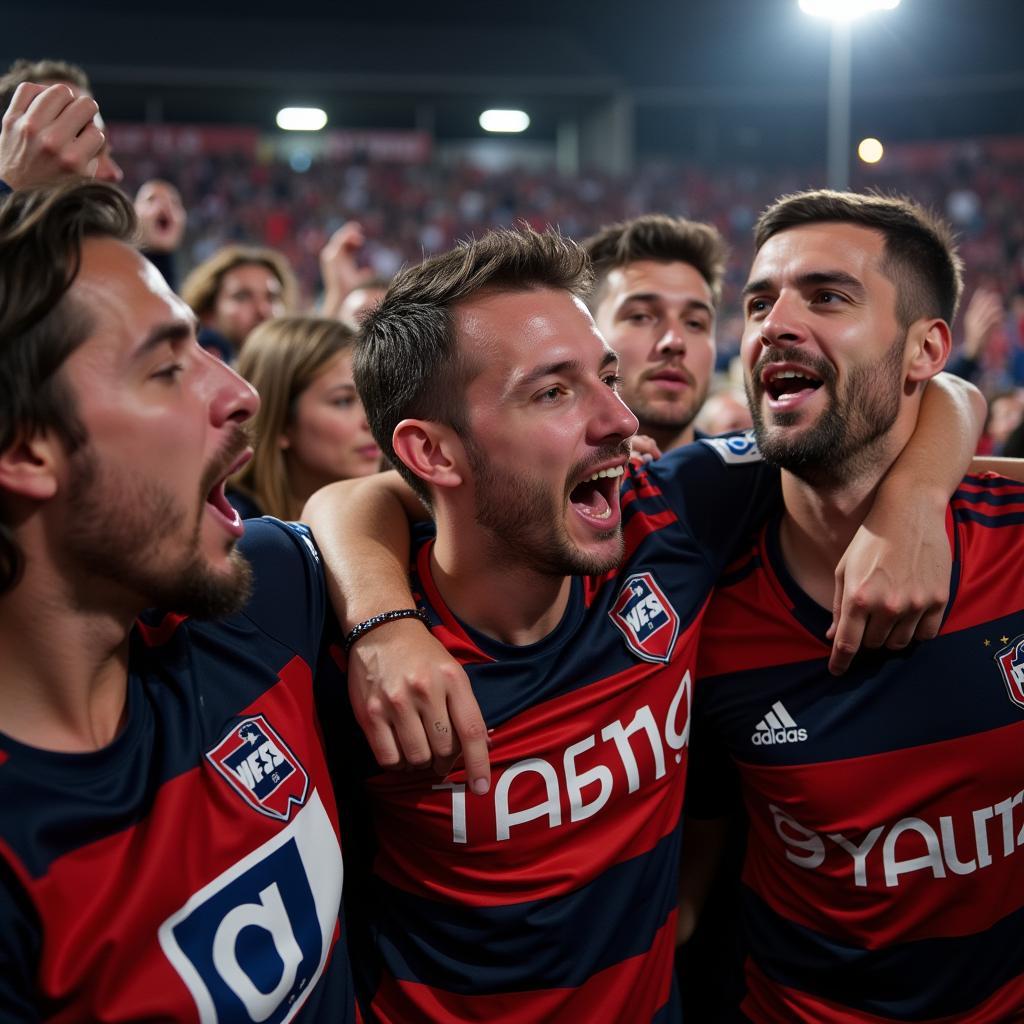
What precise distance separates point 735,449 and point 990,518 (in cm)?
54

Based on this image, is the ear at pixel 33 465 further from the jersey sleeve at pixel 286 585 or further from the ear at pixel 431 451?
the ear at pixel 431 451

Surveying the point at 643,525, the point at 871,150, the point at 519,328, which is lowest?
the point at 643,525

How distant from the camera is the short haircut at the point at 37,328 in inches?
51.0

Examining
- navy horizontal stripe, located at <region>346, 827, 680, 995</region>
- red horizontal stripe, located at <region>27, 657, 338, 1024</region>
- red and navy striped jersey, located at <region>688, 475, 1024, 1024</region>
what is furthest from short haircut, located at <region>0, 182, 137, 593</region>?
red and navy striped jersey, located at <region>688, 475, 1024, 1024</region>

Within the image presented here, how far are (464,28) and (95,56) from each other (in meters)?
8.07

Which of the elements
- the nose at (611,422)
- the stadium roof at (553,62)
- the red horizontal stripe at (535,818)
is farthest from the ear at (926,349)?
the stadium roof at (553,62)

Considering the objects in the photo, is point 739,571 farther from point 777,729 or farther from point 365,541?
point 365,541

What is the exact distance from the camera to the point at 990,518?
80.0 inches

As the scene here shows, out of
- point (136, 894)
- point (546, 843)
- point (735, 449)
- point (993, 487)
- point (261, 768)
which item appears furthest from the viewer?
point (735, 449)

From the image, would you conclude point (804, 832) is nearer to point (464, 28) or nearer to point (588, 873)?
point (588, 873)

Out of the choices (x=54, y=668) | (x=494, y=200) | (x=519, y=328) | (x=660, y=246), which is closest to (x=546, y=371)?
(x=519, y=328)

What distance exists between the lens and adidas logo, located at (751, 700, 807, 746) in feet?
6.47

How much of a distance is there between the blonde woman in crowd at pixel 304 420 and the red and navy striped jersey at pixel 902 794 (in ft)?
5.66

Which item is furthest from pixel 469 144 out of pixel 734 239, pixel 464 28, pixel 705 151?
pixel 734 239
